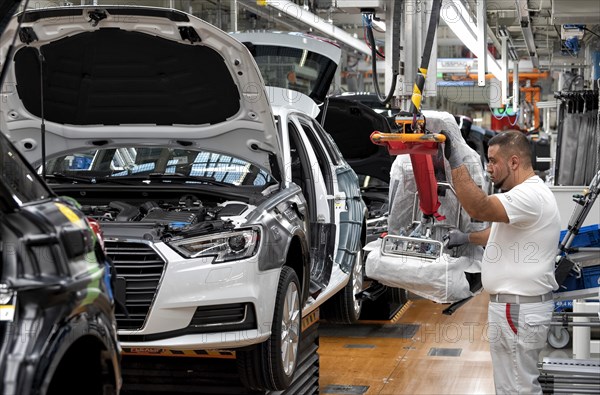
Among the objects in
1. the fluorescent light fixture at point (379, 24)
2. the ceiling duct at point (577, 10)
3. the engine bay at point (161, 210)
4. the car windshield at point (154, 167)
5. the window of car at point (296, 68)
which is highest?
the ceiling duct at point (577, 10)

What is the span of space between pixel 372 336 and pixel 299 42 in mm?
2906

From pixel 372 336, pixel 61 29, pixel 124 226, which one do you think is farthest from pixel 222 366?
pixel 372 336

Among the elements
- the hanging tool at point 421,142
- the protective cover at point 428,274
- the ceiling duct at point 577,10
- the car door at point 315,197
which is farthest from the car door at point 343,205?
the ceiling duct at point 577,10

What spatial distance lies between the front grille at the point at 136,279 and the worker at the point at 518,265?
1513 millimetres

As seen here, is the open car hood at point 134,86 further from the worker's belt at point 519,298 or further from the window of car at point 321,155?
the worker's belt at point 519,298

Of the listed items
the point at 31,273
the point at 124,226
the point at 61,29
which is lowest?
the point at 124,226

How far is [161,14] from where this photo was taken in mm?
5148

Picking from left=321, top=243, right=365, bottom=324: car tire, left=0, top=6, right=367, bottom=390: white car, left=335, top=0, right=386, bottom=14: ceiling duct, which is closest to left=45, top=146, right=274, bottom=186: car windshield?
left=0, top=6, right=367, bottom=390: white car

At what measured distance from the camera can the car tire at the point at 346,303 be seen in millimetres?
7762

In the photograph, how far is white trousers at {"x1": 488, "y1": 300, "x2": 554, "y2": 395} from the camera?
4512 millimetres

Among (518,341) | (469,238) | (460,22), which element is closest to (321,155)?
(469,238)

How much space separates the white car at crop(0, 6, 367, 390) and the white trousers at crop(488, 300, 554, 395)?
3.81ft

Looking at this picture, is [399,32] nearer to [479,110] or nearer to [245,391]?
[245,391]

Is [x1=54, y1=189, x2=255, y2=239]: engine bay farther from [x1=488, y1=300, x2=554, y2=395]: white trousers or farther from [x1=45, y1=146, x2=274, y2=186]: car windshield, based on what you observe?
[x1=488, y1=300, x2=554, y2=395]: white trousers
